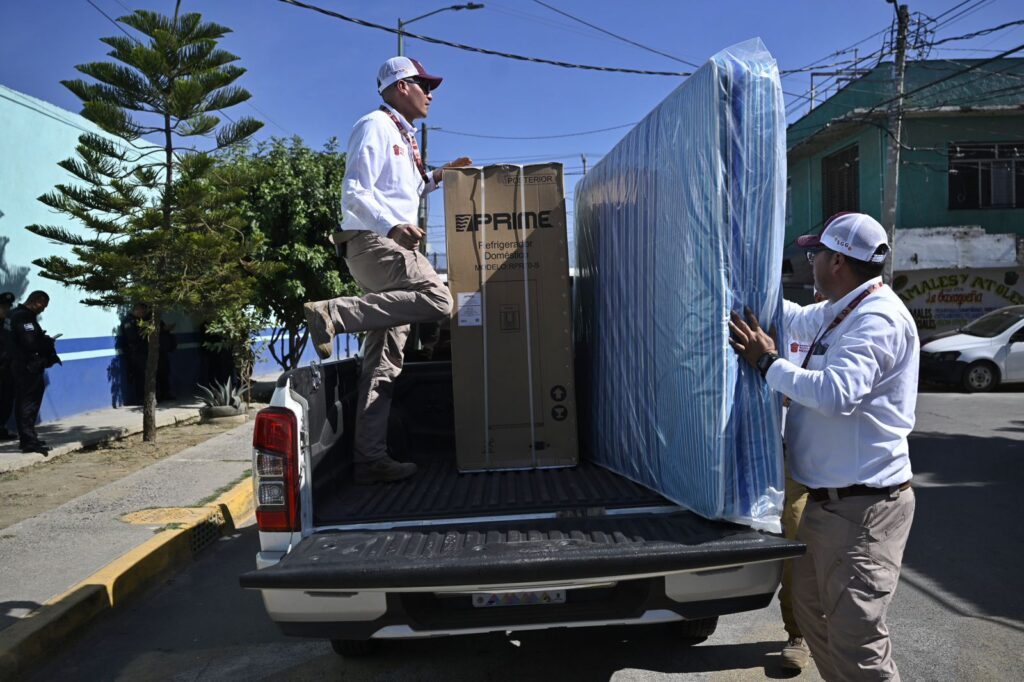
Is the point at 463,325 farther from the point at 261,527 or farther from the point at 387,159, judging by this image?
the point at 261,527

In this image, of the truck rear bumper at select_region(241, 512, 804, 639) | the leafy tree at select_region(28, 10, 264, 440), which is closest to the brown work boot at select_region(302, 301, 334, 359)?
the truck rear bumper at select_region(241, 512, 804, 639)

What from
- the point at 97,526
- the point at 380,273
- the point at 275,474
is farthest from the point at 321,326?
the point at 97,526

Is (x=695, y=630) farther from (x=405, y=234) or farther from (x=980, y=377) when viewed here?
(x=980, y=377)

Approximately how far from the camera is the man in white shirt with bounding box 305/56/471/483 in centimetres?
392

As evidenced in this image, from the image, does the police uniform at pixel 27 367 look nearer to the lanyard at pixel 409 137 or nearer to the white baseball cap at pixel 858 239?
the lanyard at pixel 409 137

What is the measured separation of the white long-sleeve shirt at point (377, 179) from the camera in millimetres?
4000

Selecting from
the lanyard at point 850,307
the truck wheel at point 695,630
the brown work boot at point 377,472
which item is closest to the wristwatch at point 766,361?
the lanyard at point 850,307

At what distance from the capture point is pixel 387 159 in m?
4.08

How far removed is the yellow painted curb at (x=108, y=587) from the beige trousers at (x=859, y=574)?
11.7 ft

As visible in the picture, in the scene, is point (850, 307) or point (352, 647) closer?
point (850, 307)

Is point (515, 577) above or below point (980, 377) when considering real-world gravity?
above

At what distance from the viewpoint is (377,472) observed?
389 centimetres

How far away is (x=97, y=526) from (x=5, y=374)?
15.0 feet

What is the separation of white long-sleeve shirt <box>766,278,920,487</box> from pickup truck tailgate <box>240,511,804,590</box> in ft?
1.09
